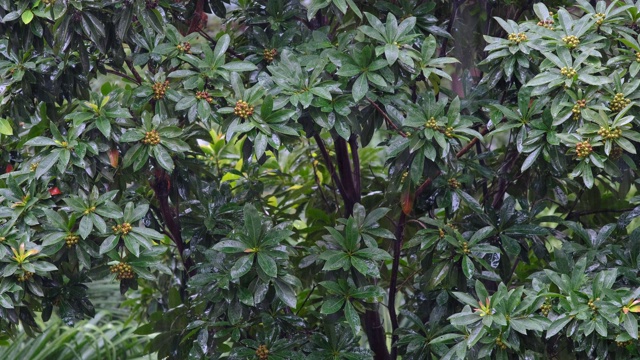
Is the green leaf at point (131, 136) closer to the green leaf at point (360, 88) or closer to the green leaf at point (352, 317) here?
the green leaf at point (360, 88)

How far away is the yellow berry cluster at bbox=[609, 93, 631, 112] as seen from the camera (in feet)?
7.02

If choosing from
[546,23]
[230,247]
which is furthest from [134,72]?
[546,23]

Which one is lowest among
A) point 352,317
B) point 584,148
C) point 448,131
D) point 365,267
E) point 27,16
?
point 352,317

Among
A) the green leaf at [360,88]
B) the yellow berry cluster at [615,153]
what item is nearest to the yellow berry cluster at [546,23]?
the yellow berry cluster at [615,153]

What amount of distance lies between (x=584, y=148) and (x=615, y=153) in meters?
0.19

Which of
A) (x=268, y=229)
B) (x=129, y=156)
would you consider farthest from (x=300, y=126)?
(x=129, y=156)

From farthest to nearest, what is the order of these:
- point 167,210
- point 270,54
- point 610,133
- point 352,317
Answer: point 167,210 < point 270,54 < point 352,317 < point 610,133

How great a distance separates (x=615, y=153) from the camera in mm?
2229

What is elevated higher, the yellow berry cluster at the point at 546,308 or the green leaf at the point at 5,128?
the green leaf at the point at 5,128

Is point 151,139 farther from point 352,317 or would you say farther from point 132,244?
point 352,317

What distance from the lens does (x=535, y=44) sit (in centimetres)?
227

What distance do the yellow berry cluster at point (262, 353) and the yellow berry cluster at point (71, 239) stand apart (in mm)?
605

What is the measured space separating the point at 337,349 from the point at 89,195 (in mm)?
850

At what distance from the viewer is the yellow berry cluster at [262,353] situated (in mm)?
2381
